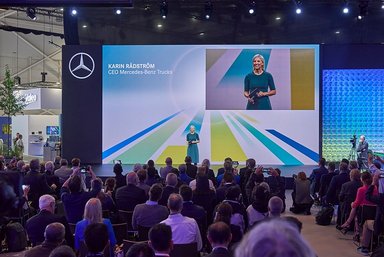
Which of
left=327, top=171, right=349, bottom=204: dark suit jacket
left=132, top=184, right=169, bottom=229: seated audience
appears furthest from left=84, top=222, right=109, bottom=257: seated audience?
left=327, top=171, right=349, bottom=204: dark suit jacket

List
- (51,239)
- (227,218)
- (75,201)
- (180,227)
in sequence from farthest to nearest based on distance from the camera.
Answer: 1. (75,201)
2. (227,218)
3. (180,227)
4. (51,239)

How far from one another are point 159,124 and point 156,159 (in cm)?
112

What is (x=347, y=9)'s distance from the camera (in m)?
14.3

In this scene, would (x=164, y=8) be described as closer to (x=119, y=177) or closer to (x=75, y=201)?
(x=119, y=177)

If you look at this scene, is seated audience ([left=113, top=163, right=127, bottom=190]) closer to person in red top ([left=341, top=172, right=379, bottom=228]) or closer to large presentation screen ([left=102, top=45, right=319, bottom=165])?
person in red top ([left=341, top=172, right=379, bottom=228])

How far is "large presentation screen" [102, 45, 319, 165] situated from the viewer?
14.0m

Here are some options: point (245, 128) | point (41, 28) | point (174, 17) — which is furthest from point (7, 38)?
point (245, 128)

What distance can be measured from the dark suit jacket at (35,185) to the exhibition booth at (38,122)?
1595 centimetres

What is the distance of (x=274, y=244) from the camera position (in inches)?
38.1

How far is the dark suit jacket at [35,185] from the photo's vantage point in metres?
7.15

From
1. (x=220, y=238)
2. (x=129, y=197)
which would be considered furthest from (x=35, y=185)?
(x=220, y=238)

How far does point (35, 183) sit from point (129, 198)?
211 centimetres

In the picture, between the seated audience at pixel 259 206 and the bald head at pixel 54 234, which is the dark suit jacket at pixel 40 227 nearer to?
the bald head at pixel 54 234

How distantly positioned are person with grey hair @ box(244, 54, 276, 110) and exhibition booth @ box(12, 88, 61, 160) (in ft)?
40.4
